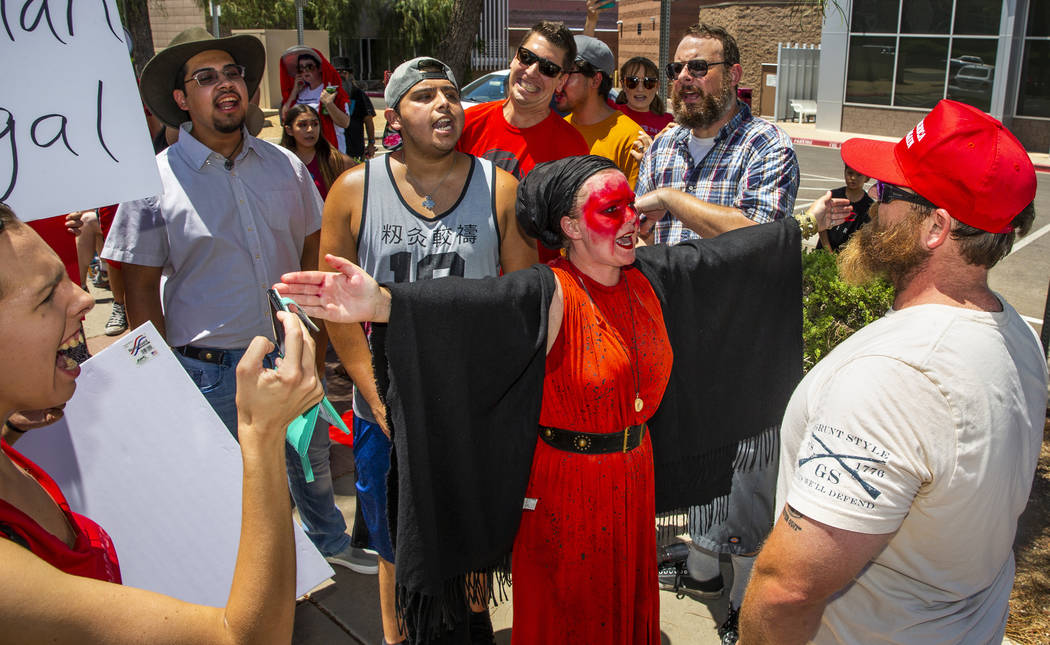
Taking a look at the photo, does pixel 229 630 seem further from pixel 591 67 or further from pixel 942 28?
pixel 942 28

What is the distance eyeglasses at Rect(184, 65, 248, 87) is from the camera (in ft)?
10.8

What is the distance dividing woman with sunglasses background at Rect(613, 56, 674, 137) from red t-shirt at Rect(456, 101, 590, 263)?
2188mm

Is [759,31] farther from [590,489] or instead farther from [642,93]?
[590,489]

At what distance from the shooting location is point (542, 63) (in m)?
3.94

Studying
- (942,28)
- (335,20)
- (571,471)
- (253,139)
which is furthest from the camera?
(335,20)

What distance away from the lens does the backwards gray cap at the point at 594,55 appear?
187 inches

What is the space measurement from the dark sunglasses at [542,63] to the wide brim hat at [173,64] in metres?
1.24

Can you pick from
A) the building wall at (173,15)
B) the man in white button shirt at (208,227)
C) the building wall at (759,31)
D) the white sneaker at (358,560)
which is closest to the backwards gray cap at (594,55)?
the man in white button shirt at (208,227)

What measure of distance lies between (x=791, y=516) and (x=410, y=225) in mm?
1720

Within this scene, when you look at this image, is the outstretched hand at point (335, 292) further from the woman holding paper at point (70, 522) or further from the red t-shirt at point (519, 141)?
the red t-shirt at point (519, 141)

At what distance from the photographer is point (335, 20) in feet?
111

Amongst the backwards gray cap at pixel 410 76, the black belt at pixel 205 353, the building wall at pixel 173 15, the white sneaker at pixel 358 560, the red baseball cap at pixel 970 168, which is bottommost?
the white sneaker at pixel 358 560

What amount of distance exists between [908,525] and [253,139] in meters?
2.92

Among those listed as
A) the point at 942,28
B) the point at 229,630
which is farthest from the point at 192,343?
the point at 942,28
